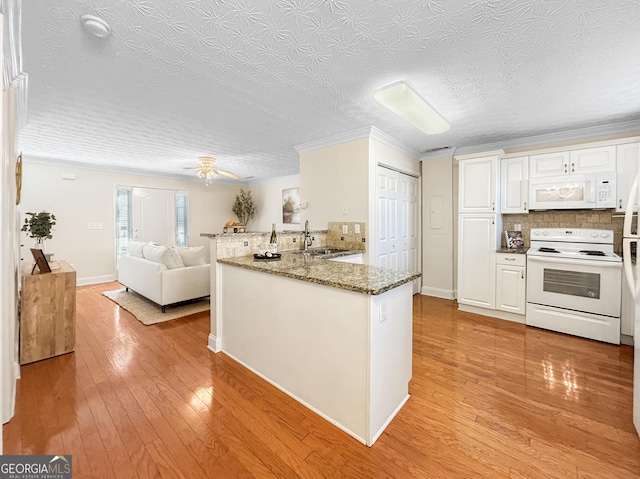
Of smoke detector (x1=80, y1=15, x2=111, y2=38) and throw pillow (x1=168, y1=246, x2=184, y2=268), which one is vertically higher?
smoke detector (x1=80, y1=15, x2=111, y2=38)

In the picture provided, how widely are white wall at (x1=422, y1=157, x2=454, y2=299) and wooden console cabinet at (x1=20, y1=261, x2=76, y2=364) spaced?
4.78 metres

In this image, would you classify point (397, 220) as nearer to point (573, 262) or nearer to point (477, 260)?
point (477, 260)

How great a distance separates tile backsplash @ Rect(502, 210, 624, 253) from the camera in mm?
3385

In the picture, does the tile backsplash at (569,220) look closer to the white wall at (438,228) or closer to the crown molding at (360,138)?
the white wall at (438,228)

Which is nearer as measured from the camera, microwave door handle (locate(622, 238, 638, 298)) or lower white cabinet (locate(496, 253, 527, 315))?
microwave door handle (locate(622, 238, 638, 298))

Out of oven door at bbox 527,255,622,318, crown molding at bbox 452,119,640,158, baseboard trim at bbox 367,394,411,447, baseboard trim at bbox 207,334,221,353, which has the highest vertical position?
crown molding at bbox 452,119,640,158

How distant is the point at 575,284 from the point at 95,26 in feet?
15.6

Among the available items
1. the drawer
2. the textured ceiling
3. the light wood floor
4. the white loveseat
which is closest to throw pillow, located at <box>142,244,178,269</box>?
the white loveseat

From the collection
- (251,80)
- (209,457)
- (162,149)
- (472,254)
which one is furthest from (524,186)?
(162,149)

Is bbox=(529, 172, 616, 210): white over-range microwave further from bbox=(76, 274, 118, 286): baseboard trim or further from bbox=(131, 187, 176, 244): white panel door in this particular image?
bbox=(76, 274, 118, 286): baseboard trim

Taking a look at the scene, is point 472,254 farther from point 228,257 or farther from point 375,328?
point 228,257

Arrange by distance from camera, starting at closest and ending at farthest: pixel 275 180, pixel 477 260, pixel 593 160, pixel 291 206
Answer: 1. pixel 593 160
2. pixel 477 260
3. pixel 291 206
4. pixel 275 180

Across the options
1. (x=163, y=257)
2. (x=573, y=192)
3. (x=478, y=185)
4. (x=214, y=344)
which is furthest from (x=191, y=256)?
(x=573, y=192)

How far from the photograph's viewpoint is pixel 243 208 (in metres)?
7.95
